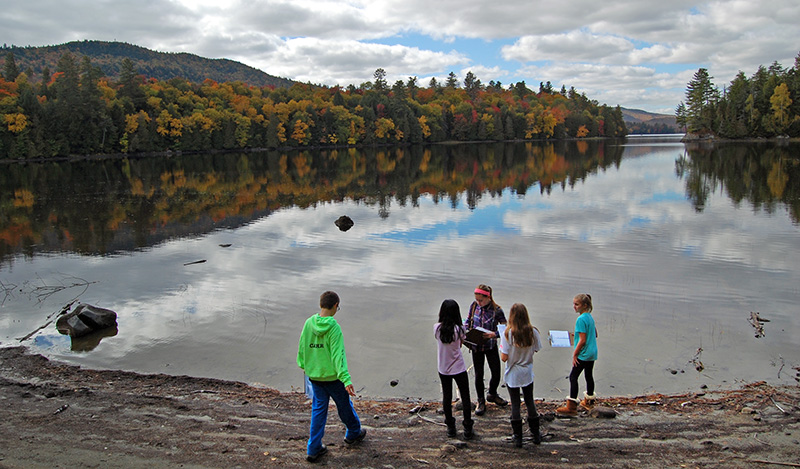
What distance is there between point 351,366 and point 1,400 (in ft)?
18.0

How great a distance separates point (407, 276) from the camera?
16.0m

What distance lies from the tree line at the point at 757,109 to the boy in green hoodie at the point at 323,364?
118554 mm

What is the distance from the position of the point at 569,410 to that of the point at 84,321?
34.2 ft

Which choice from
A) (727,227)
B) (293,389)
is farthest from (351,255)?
(727,227)

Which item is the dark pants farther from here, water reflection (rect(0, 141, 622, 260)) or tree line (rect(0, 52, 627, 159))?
tree line (rect(0, 52, 627, 159))

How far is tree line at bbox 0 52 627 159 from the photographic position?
9162cm

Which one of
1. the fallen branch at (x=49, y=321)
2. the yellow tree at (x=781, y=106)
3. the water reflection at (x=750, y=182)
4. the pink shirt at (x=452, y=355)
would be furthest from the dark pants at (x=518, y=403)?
the yellow tree at (x=781, y=106)

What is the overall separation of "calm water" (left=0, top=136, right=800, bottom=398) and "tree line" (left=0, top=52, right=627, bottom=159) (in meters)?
67.8

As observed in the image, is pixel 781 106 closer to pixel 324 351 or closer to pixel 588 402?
pixel 588 402

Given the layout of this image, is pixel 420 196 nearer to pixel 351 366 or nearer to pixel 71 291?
pixel 71 291

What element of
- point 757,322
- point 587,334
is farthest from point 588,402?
point 757,322

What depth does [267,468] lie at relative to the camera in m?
5.80

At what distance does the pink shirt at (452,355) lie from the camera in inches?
257

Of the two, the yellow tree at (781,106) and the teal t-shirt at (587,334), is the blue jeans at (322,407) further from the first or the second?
the yellow tree at (781,106)
